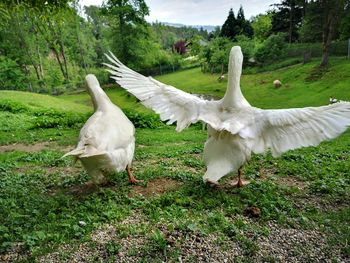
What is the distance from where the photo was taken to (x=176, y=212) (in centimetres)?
389

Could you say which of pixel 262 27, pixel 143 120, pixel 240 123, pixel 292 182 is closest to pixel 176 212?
pixel 240 123

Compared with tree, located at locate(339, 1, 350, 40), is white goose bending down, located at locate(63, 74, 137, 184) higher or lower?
lower

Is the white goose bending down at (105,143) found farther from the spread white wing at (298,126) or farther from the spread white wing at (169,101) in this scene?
the spread white wing at (298,126)

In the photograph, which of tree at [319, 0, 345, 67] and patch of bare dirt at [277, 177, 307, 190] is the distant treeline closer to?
tree at [319, 0, 345, 67]

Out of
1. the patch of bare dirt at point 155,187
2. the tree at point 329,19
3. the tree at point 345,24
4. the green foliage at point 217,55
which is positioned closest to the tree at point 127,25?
the green foliage at point 217,55

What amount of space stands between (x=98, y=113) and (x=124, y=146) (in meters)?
0.75

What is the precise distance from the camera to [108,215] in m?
3.78

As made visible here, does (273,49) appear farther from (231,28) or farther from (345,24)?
(231,28)

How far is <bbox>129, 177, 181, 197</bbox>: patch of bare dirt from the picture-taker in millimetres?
4609

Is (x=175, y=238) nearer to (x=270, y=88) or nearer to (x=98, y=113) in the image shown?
(x=98, y=113)

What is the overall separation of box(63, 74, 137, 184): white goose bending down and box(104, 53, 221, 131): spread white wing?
535 mm

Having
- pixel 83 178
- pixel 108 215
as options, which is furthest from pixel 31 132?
pixel 108 215

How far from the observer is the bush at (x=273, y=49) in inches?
1065

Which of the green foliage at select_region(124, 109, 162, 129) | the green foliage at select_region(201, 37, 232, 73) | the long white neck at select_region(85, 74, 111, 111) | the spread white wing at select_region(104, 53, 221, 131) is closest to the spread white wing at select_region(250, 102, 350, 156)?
the spread white wing at select_region(104, 53, 221, 131)
